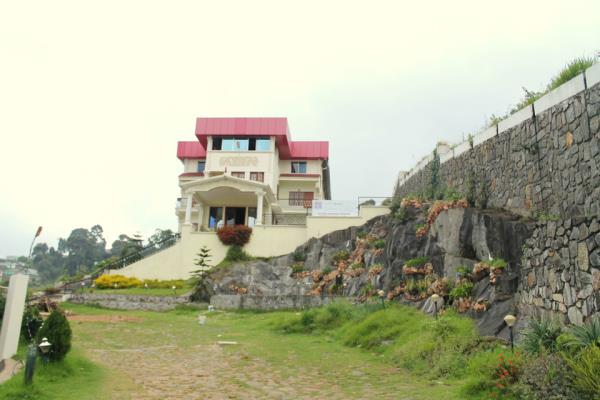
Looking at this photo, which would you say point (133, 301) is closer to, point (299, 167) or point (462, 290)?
point (462, 290)

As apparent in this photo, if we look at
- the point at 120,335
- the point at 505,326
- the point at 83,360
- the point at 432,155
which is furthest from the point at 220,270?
the point at 505,326

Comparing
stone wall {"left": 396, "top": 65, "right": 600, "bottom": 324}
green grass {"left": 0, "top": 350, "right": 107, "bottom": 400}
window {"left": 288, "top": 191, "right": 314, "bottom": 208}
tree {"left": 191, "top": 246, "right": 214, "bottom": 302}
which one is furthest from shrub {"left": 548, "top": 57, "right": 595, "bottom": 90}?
window {"left": 288, "top": 191, "right": 314, "bottom": 208}

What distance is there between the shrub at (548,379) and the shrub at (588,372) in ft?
0.33

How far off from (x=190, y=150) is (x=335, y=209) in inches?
621

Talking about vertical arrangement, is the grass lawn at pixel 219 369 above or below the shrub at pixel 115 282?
below

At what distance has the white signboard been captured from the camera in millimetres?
27703

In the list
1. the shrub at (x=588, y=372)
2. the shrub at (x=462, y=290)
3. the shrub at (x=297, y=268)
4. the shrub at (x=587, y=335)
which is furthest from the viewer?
the shrub at (x=297, y=268)

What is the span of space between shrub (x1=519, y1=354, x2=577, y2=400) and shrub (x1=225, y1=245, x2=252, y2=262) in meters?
21.6

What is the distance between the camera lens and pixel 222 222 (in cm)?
3234

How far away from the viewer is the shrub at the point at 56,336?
808 cm

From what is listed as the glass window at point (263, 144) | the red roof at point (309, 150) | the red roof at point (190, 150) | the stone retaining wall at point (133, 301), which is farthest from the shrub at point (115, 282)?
the red roof at point (309, 150)

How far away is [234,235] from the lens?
27141mm

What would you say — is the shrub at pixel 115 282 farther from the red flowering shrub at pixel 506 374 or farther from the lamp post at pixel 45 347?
the red flowering shrub at pixel 506 374

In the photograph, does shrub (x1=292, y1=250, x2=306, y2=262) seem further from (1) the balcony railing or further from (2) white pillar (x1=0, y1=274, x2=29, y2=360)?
(2) white pillar (x1=0, y1=274, x2=29, y2=360)
